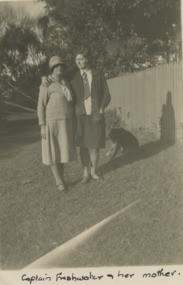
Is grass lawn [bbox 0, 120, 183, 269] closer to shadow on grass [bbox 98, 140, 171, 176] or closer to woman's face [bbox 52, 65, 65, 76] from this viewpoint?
shadow on grass [bbox 98, 140, 171, 176]

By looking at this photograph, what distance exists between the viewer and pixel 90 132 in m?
4.03

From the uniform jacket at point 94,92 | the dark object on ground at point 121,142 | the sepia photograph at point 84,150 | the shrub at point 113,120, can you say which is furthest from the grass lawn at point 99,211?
the shrub at point 113,120

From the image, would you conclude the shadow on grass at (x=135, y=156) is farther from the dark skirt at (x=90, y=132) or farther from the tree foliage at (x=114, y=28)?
the tree foliage at (x=114, y=28)

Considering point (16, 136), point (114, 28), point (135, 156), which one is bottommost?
point (135, 156)

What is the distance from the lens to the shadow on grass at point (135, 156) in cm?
419

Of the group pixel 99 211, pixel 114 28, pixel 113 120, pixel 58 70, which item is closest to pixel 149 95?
pixel 113 120

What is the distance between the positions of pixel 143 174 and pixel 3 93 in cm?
152

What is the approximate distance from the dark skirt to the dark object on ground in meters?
0.31

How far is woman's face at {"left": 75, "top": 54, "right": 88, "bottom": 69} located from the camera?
384 centimetres

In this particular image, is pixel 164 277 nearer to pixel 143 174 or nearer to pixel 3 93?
pixel 143 174

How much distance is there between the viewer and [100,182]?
384 cm

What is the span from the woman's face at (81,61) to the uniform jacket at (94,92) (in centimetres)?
7

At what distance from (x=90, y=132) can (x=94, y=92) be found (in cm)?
40

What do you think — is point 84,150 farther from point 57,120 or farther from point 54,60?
point 54,60
